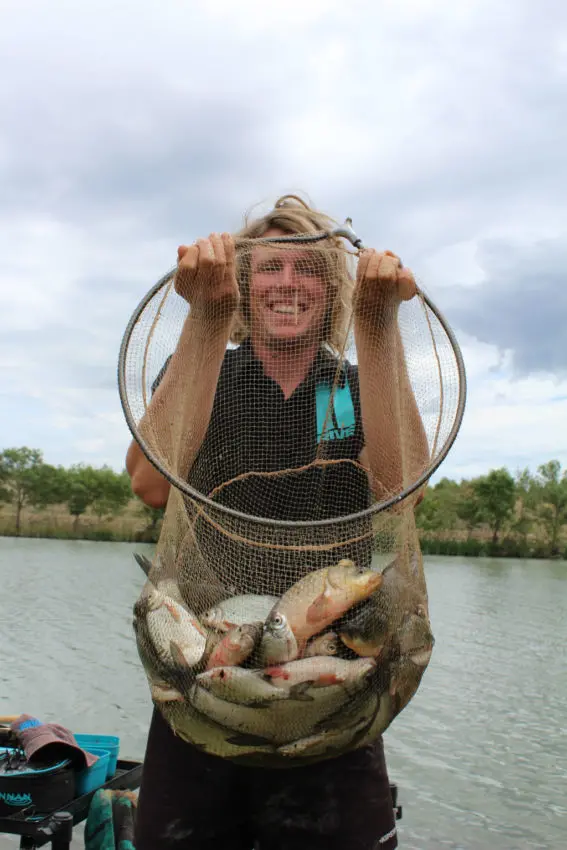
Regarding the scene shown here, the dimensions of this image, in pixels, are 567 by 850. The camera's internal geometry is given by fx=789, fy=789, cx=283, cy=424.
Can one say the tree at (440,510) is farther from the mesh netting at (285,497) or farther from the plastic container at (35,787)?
the mesh netting at (285,497)

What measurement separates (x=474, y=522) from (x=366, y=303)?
3986 cm

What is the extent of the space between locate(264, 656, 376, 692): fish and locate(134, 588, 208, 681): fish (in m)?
0.20

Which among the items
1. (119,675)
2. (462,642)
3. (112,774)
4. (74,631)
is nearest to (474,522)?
(462,642)

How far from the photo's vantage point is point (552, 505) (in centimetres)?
4669

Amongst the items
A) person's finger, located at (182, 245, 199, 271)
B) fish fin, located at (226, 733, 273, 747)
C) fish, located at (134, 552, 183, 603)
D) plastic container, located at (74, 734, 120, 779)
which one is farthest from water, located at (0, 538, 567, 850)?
person's finger, located at (182, 245, 199, 271)

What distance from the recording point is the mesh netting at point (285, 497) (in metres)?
1.74

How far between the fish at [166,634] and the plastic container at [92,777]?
6.43 ft

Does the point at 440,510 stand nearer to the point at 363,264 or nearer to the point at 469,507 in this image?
the point at 469,507

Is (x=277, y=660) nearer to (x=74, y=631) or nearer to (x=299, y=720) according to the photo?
(x=299, y=720)

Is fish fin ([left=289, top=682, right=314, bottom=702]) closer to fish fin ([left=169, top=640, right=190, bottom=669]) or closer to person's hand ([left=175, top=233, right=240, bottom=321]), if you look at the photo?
fish fin ([left=169, top=640, right=190, bottom=669])

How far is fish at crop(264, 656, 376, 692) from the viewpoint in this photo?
1.70 m

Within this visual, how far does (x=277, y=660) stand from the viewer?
1.73 m

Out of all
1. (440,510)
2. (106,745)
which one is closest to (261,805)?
(106,745)

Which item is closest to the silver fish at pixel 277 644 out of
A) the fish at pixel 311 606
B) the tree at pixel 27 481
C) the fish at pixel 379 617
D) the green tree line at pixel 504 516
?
the fish at pixel 311 606
